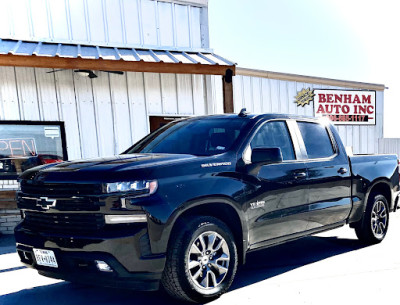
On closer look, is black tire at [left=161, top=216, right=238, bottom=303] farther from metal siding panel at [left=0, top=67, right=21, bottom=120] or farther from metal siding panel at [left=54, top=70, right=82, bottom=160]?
metal siding panel at [left=0, top=67, right=21, bottom=120]

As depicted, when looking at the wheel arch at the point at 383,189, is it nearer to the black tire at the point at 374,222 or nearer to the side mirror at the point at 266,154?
the black tire at the point at 374,222

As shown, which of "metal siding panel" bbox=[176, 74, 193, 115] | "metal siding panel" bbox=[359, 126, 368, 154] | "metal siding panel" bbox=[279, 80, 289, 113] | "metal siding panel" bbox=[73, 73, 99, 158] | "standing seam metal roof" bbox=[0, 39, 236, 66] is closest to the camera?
"standing seam metal roof" bbox=[0, 39, 236, 66]

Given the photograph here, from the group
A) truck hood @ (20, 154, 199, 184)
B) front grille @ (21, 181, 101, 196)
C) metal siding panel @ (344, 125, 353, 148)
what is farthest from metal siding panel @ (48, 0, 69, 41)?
metal siding panel @ (344, 125, 353, 148)

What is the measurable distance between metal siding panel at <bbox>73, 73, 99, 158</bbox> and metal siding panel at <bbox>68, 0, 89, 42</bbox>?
917 mm

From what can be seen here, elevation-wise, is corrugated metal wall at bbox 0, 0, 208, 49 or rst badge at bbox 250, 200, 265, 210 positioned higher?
corrugated metal wall at bbox 0, 0, 208, 49

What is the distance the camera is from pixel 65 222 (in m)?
3.12

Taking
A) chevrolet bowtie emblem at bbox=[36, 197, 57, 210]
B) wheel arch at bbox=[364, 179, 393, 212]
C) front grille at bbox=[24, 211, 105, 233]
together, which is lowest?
wheel arch at bbox=[364, 179, 393, 212]

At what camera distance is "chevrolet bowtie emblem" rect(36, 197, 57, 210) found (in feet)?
10.4

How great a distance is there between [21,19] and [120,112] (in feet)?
9.39

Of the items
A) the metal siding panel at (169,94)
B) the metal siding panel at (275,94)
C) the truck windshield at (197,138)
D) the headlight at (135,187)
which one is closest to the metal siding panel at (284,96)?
the metal siding panel at (275,94)

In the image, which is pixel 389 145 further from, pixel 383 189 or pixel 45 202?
pixel 45 202

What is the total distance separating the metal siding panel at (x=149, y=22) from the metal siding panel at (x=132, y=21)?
143mm

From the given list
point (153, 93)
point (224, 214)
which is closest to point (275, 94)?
point (153, 93)

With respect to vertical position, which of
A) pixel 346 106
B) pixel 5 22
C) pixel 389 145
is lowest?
pixel 389 145
